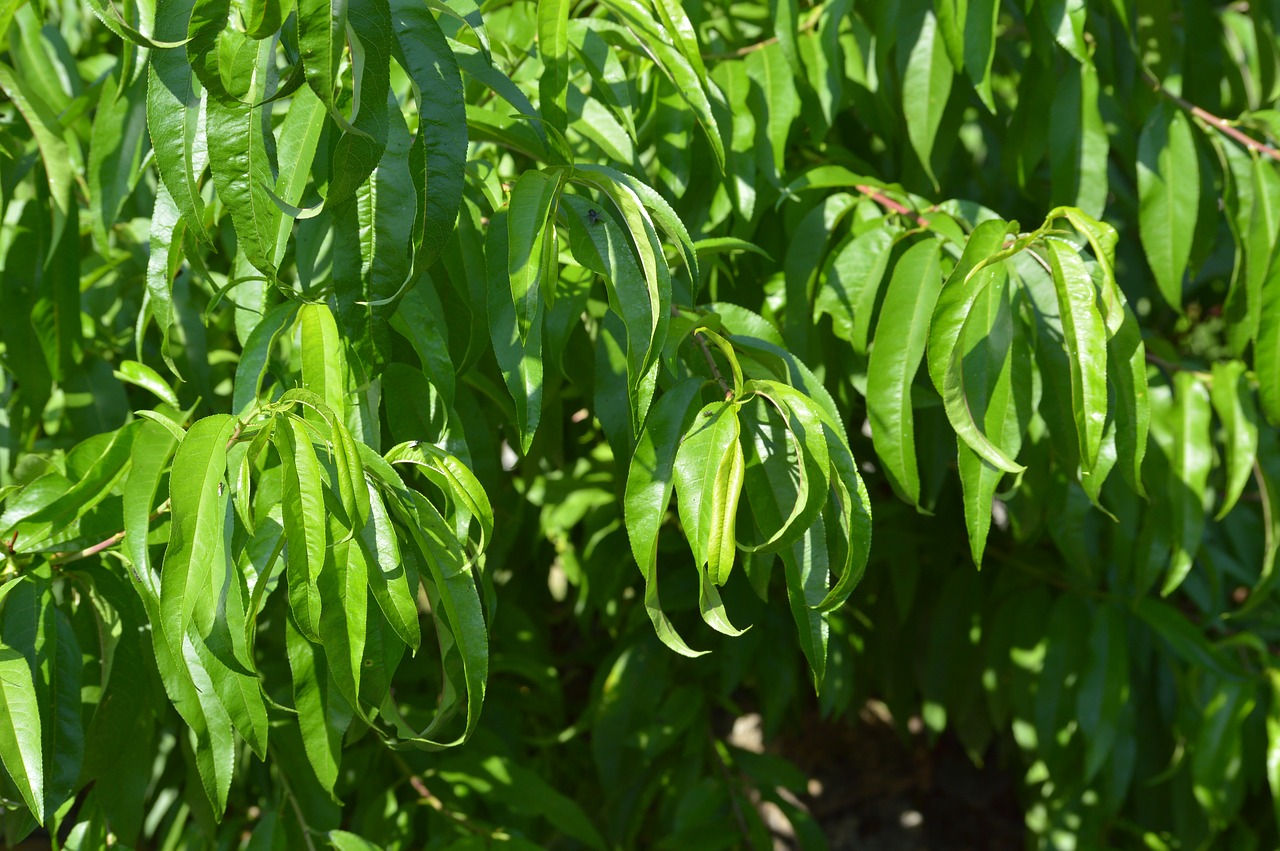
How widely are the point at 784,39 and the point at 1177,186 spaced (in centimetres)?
43

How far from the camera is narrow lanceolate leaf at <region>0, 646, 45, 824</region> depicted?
652 mm

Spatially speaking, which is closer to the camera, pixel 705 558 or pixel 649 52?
pixel 705 558

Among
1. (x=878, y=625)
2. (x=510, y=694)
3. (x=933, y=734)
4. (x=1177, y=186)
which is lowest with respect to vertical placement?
(x=933, y=734)

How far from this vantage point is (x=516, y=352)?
670 mm

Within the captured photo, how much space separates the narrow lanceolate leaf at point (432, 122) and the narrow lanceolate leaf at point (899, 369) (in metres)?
0.38

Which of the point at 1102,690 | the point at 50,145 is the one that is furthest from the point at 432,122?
the point at 1102,690

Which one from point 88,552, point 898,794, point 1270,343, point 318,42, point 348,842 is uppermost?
point 318,42

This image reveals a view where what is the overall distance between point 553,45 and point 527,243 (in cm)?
19

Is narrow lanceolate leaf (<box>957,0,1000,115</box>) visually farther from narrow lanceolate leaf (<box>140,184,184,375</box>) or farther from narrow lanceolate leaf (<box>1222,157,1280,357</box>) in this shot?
narrow lanceolate leaf (<box>140,184,184,375</box>)


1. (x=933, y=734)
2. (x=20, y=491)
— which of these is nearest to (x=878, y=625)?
(x=933, y=734)

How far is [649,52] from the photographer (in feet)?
2.85

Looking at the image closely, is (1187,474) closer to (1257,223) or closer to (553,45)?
(1257,223)

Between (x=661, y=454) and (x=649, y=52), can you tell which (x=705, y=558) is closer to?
(x=661, y=454)

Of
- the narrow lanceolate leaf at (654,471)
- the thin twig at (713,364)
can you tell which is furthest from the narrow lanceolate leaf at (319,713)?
the thin twig at (713,364)
